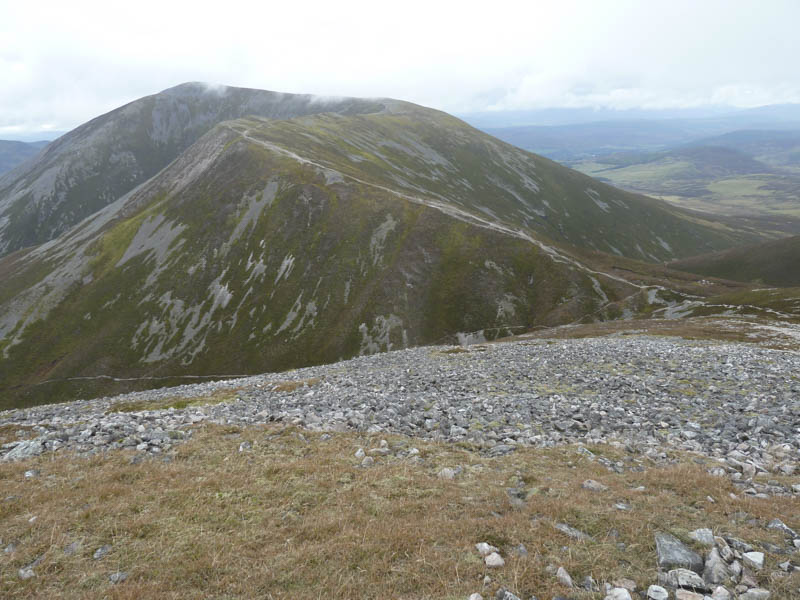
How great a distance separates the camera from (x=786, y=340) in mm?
46312

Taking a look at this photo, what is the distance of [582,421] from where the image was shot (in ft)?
63.4

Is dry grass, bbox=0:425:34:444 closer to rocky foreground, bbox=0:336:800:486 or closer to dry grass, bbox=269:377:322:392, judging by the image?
rocky foreground, bbox=0:336:800:486

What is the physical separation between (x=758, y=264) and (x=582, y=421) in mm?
205547

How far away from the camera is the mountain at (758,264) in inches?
6053

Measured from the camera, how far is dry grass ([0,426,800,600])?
8086 mm

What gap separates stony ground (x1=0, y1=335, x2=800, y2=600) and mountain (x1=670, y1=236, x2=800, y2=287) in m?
167

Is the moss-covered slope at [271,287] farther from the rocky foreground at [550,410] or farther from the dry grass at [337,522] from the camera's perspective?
the dry grass at [337,522]

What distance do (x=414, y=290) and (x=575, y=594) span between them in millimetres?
99668

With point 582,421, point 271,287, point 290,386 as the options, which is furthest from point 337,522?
point 271,287

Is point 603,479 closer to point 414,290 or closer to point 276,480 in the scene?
point 276,480

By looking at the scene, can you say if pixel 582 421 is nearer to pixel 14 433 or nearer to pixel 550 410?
pixel 550 410

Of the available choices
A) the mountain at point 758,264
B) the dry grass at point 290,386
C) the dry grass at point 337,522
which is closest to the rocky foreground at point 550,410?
the dry grass at point 290,386

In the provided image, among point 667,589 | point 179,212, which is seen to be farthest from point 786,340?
point 179,212

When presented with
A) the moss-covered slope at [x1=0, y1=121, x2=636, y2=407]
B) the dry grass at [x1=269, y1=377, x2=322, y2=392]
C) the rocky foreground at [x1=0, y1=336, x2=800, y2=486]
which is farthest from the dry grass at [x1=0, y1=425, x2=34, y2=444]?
the moss-covered slope at [x1=0, y1=121, x2=636, y2=407]
